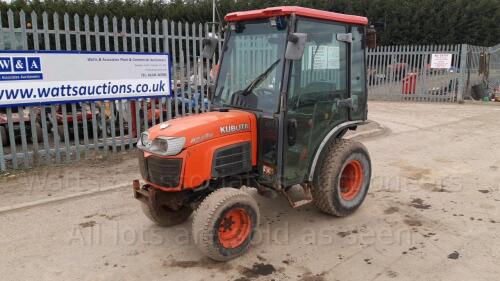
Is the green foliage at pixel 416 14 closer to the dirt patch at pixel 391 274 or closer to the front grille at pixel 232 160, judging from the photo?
the front grille at pixel 232 160

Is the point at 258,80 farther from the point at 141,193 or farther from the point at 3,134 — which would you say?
the point at 3,134

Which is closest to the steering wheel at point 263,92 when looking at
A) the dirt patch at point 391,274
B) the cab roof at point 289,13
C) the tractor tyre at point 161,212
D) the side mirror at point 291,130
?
the side mirror at point 291,130

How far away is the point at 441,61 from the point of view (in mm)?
16062

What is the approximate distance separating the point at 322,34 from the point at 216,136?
1.57m

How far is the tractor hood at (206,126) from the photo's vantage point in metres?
3.65

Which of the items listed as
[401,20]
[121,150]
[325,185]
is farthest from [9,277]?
[401,20]

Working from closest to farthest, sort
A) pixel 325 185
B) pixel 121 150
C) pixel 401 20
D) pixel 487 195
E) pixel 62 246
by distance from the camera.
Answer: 1. pixel 62 246
2. pixel 325 185
3. pixel 487 195
4. pixel 121 150
5. pixel 401 20

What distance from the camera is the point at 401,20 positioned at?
82.0 ft

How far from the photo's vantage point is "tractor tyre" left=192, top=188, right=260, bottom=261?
3553mm

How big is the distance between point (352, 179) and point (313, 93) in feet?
4.40

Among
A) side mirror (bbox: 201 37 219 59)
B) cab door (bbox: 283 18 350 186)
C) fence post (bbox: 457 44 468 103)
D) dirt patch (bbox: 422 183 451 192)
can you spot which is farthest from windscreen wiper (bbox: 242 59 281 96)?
fence post (bbox: 457 44 468 103)

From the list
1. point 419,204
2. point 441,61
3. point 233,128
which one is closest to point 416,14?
point 441,61

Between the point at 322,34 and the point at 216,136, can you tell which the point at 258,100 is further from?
the point at 322,34

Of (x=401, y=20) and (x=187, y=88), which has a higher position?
(x=401, y=20)
